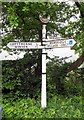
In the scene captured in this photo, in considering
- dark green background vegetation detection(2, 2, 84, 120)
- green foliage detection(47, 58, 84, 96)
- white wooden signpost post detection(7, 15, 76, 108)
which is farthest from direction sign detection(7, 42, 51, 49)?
green foliage detection(47, 58, 84, 96)

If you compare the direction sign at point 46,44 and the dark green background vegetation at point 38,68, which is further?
the dark green background vegetation at point 38,68

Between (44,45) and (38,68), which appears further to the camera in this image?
(38,68)

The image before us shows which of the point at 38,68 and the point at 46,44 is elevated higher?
the point at 46,44

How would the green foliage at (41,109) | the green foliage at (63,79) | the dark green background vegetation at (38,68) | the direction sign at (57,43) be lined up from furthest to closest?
the green foliage at (63,79), the dark green background vegetation at (38,68), the direction sign at (57,43), the green foliage at (41,109)

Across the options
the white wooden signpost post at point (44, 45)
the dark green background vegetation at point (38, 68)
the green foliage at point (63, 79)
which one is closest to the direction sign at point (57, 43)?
the white wooden signpost post at point (44, 45)

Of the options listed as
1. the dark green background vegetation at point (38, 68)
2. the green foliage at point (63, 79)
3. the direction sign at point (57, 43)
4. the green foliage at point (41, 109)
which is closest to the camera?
the green foliage at point (41, 109)

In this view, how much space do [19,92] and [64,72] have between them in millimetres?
783

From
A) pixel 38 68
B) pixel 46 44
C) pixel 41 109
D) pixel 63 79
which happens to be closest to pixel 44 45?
pixel 46 44

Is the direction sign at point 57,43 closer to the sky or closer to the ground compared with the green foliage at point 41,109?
closer to the sky

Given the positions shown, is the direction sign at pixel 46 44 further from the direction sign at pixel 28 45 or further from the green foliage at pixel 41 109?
the green foliage at pixel 41 109

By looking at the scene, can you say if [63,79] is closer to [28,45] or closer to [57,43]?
[57,43]

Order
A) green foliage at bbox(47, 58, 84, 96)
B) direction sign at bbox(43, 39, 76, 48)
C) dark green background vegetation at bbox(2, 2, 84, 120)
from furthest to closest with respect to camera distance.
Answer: green foliage at bbox(47, 58, 84, 96)
dark green background vegetation at bbox(2, 2, 84, 120)
direction sign at bbox(43, 39, 76, 48)

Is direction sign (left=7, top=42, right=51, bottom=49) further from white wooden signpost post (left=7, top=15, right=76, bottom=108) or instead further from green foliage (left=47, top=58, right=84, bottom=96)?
green foliage (left=47, top=58, right=84, bottom=96)

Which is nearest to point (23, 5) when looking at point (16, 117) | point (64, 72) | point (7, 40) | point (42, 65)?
point (7, 40)
